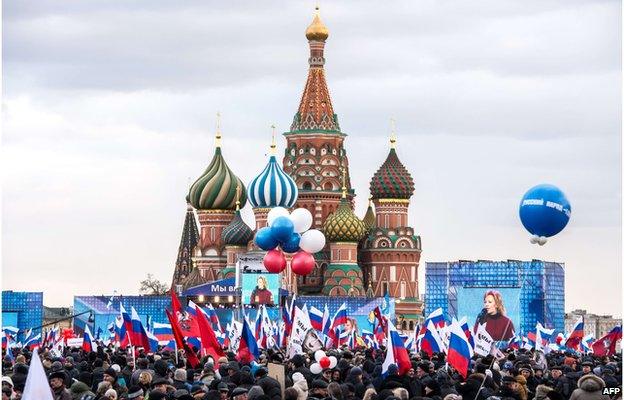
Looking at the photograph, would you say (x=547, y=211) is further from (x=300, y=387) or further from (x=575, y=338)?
(x=575, y=338)

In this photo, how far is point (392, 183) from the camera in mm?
90062

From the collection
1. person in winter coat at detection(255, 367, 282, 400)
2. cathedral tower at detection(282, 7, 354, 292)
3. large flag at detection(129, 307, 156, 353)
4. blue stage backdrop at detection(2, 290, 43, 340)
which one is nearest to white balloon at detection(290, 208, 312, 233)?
large flag at detection(129, 307, 156, 353)

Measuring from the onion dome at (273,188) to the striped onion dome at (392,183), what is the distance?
7994mm

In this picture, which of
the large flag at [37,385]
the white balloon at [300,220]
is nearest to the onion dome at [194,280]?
the white balloon at [300,220]

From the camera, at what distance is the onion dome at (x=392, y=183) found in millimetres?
89938

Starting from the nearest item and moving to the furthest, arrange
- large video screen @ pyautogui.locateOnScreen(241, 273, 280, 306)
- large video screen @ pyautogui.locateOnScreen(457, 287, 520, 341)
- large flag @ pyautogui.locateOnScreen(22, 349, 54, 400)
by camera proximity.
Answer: large flag @ pyautogui.locateOnScreen(22, 349, 54, 400) → large video screen @ pyautogui.locateOnScreen(457, 287, 520, 341) → large video screen @ pyautogui.locateOnScreen(241, 273, 280, 306)

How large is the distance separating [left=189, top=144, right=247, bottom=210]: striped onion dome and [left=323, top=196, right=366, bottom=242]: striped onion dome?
6.06 m

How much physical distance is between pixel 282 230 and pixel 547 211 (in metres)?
19.0

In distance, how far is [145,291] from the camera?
358ft

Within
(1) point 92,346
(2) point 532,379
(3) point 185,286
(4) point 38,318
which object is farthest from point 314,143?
(2) point 532,379

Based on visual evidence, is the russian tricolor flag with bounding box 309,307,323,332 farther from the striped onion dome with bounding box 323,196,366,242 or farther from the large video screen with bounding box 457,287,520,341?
the striped onion dome with bounding box 323,196,366,242

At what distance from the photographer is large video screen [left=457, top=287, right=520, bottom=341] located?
6219cm

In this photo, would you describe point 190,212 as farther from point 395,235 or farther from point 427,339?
point 427,339

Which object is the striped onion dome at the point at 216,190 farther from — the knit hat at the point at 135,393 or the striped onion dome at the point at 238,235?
the knit hat at the point at 135,393
